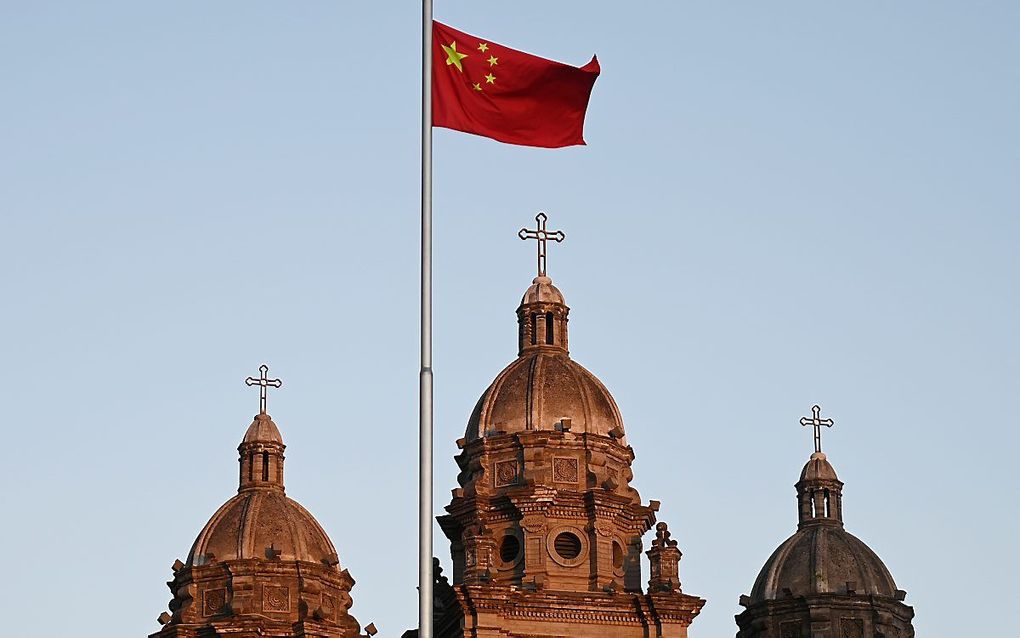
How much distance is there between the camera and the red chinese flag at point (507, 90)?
49.9 metres

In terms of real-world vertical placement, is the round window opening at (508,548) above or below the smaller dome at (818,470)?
below

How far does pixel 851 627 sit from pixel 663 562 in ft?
41.0

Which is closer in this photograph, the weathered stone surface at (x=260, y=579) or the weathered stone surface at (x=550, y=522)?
the weathered stone surface at (x=550, y=522)

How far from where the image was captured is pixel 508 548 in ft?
296

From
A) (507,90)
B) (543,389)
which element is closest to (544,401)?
(543,389)

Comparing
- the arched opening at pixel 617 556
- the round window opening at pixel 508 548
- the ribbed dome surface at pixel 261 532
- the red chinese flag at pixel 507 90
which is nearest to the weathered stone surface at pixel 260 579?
the ribbed dome surface at pixel 261 532

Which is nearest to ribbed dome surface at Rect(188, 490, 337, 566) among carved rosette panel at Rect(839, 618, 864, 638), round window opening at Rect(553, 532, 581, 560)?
round window opening at Rect(553, 532, 581, 560)

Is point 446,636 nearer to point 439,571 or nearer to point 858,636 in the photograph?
point 439,571

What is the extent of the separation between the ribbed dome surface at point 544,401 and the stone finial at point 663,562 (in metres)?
4.84

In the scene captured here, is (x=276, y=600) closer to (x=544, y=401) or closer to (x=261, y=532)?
(x=261, y=532)

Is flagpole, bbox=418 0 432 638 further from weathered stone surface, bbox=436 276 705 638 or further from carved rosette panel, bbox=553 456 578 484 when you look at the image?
carved rosette panel, bbox=553 456 578 484

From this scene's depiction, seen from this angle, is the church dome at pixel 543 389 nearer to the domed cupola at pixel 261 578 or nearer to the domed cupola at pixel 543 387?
the domed cupola at pixel 543 387

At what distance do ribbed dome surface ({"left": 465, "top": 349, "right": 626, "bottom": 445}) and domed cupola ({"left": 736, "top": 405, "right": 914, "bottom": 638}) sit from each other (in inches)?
466

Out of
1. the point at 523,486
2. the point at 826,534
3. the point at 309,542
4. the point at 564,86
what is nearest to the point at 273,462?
the point at 309,542
